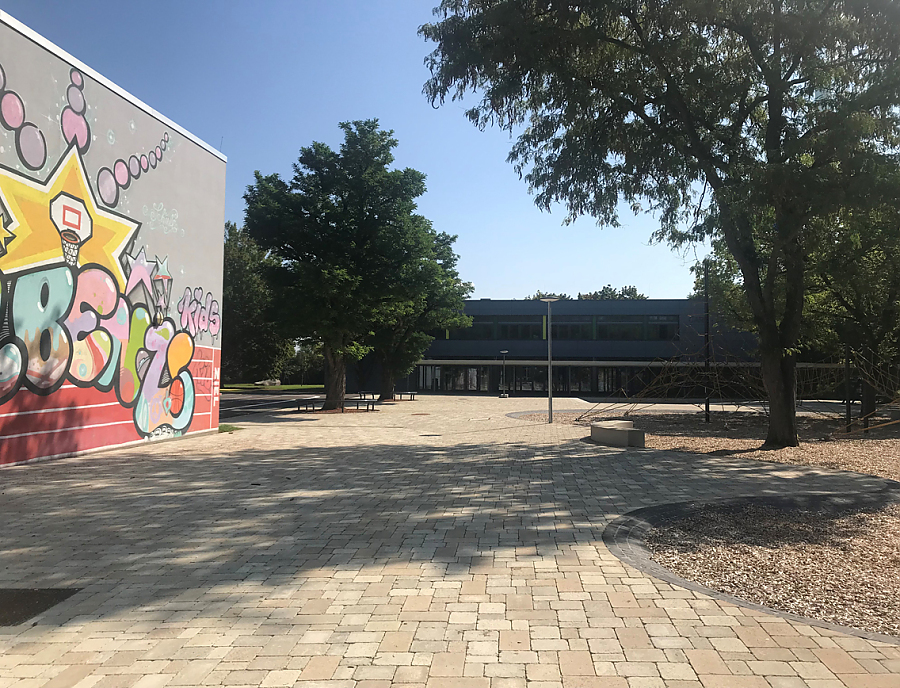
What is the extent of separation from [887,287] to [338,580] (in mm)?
23400

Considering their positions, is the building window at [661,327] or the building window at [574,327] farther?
the building window at [574,327]

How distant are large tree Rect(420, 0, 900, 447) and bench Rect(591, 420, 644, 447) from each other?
303cm

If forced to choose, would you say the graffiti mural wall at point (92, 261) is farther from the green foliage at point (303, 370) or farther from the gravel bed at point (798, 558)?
the green foliage at point (303, 370)

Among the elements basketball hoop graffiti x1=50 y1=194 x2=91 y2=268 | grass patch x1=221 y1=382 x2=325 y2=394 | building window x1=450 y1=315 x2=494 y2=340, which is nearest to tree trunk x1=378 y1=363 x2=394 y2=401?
grass patch x1=221 y1=382 x2=325 y2=394

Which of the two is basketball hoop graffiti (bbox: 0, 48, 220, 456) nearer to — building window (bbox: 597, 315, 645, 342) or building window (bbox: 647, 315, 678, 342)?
building window (bbox: 597, 315, 645, 342)

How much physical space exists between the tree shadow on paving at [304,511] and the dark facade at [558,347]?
38820 millimetres

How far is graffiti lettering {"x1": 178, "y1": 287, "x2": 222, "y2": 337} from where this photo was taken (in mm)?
15814

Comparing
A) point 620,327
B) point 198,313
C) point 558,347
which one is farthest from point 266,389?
point 198,313

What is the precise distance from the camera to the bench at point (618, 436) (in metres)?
14.9

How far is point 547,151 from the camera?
15.9 m

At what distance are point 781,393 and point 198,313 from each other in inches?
576

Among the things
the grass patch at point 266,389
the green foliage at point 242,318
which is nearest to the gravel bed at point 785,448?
the grass patch at point 266,389

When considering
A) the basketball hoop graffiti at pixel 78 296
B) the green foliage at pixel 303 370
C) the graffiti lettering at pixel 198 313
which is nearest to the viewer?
the basketball hoop graffiti at pixel 78 296

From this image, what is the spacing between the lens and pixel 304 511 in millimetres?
7770
